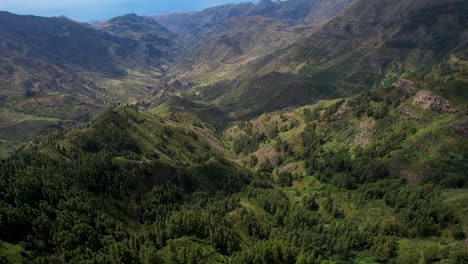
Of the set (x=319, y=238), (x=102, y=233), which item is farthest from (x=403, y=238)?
(x=102, y=233)

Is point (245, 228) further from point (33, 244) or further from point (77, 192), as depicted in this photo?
point (33, 244)

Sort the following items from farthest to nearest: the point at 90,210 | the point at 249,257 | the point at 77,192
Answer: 1. the point at 77,192
2. the point at 90,210
3. the point at 249,257

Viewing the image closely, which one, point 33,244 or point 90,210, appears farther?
point 90,210

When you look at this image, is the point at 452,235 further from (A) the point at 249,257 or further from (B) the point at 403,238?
(A) the point at 249,257

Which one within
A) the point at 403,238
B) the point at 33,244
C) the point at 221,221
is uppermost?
the point at 33,244

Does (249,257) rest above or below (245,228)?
above

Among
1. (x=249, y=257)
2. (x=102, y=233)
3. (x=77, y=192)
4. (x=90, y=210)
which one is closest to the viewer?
(x=249, y=257)

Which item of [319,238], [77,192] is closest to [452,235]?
[319,238]

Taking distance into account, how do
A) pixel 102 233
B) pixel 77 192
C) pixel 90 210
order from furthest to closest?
pixel 77 192, pixel 90 210, pixel 102 233

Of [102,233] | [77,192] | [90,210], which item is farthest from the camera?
[77,192]
